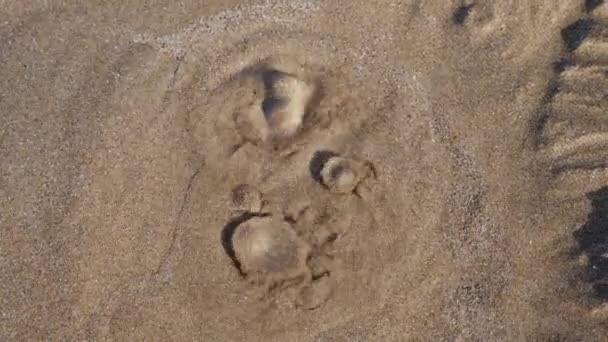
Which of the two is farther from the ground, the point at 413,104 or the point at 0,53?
the point at 0,53

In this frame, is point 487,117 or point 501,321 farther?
point 487,117

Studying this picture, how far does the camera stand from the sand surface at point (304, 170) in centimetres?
826

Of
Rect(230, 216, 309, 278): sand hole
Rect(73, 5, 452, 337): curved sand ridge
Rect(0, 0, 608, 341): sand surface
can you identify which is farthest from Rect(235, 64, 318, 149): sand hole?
Rect(230, 216, 309, 278): sand hole

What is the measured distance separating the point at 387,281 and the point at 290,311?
4.60 ft

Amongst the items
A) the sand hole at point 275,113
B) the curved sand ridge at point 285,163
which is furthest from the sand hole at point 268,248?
the sand hole at point 275,113

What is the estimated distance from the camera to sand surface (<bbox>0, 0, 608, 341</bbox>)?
8.26m

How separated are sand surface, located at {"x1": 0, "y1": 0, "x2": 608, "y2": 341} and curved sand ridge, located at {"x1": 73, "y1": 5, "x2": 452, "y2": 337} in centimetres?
3

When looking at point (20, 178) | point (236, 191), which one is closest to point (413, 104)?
point (236, 191)

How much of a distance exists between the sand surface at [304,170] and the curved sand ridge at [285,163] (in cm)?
3

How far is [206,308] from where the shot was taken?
27.1 feet

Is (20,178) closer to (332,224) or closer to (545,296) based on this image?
(332,224)

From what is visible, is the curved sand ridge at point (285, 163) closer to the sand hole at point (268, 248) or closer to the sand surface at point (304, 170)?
the sand surface at point (304, 170)

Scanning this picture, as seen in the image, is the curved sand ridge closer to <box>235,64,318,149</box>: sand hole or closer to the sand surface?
the sand surface

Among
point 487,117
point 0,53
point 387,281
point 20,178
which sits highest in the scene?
point 0,53
